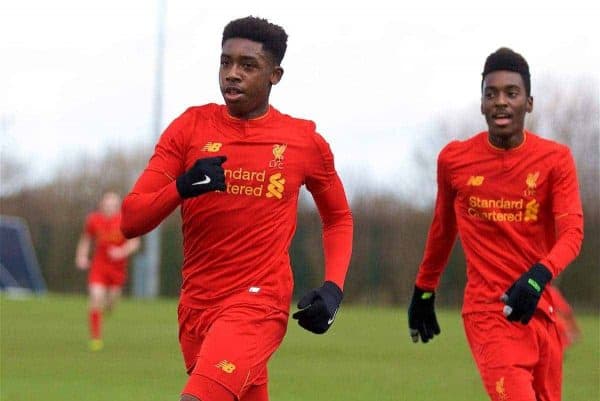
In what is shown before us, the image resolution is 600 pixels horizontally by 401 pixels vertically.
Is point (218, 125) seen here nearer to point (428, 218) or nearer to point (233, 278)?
point (233, 278)

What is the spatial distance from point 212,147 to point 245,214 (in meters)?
0.36

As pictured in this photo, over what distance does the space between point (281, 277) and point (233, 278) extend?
0.25 meters

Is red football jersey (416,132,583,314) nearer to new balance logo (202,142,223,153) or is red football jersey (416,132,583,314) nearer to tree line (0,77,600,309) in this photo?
new balance logo (202,142,223,153)

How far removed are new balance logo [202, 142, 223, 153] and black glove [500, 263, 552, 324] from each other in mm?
1615

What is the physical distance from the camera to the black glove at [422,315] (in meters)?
8.20

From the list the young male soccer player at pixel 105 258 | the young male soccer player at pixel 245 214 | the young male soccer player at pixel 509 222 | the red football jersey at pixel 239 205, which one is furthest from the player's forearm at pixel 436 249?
the young male soccer player at pixel 105 258

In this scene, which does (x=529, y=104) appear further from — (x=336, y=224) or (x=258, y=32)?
(x=258, y=32)

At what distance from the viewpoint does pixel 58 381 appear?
538 inches

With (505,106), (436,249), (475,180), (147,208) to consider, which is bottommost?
(436,249)

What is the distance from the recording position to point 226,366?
20.2ft

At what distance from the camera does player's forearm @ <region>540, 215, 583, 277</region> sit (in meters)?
7.06

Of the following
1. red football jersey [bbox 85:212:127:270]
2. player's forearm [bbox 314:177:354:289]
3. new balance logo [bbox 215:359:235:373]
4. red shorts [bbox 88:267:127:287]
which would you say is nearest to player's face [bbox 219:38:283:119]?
player's forearm [bbox 314:177:354:289]

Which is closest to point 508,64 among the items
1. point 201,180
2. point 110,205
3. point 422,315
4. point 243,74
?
point 422,315

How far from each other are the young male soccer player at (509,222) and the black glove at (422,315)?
46 centimetres
